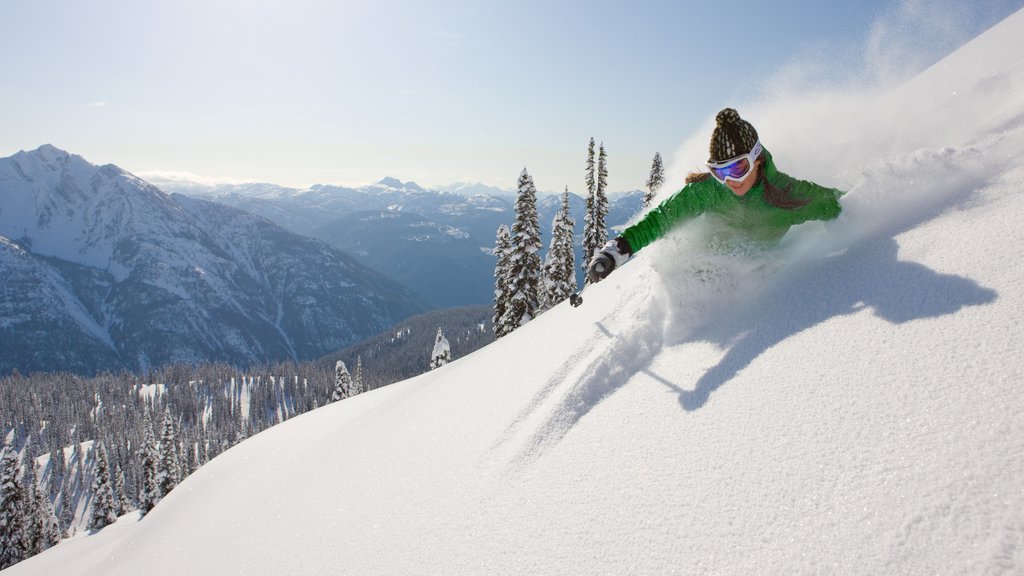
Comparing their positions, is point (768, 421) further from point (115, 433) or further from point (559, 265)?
point (115, 433)

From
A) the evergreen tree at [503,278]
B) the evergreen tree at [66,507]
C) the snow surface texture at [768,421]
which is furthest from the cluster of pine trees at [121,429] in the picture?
the snow surface texture at [768,421]

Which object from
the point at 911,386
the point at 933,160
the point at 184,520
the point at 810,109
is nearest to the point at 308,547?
the point at 911,386

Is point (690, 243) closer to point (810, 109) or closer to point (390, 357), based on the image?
point (810, 109)

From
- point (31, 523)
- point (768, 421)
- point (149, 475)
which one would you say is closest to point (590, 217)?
point (768, 421)

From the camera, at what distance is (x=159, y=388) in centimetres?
14812

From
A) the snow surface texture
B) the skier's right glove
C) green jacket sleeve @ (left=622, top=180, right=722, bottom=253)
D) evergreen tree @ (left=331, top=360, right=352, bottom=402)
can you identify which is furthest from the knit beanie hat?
evergreen tree @ (left=331, top=360, right=352, bottom=402)

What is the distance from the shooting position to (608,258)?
4027 mm

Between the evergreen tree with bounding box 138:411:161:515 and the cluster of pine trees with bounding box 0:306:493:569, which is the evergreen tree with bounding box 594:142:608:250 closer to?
the cluster of pine trees with bounding box 0:306:493:569

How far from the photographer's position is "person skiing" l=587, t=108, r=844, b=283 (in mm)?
3611

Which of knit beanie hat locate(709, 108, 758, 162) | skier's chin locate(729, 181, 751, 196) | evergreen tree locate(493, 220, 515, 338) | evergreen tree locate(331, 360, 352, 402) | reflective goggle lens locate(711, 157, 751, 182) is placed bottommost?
evergreen tree locate(331, 360, 352, 402)

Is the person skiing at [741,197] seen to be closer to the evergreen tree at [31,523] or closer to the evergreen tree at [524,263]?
the evergreen tree at [524,263]

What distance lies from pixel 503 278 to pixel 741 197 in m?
27.9

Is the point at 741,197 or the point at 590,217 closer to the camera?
the point at 741,197

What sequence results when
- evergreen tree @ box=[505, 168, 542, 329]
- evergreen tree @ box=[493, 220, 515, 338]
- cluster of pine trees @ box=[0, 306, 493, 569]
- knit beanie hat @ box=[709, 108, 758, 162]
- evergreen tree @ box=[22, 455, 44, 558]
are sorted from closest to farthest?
knit beanie hat @ box=[709, 108, 758, 162] → evergreen tree @ box=[505, 168, 542, 329] → evergreen tree @ box=[493, 220, 515, 338] → evergreen tree @ box=[22, 455, 44, 558] → cluster of pine trees @ box=[0, 306, 493, 569]
